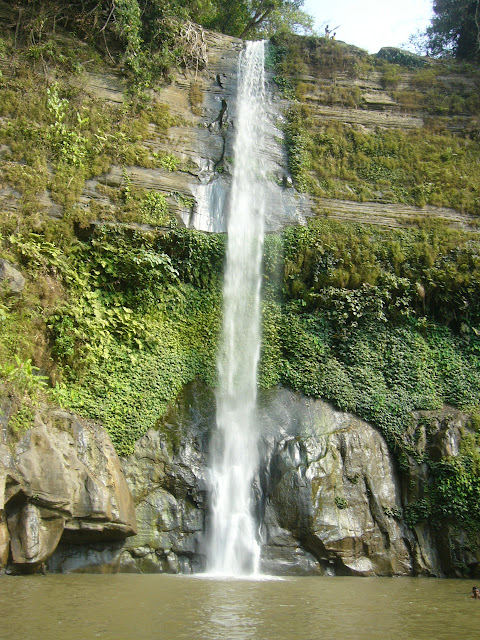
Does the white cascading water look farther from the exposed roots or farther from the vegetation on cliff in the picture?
the exposed roots

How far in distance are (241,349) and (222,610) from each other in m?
7.74

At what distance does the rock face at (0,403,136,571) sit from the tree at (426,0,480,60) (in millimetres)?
18020

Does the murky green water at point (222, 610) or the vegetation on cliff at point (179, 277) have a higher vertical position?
the vegetation on cliff at point (179, 277)

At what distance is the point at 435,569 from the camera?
10812 millimetres

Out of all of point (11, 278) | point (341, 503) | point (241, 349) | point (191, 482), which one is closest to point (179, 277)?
point (241, 349)

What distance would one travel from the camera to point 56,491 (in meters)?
8.42

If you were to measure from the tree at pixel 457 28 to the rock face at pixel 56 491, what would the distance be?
18020mm

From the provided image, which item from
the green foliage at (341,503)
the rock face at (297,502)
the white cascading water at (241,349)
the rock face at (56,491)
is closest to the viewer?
the rock face at (56,491)

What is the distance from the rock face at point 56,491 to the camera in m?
8.03

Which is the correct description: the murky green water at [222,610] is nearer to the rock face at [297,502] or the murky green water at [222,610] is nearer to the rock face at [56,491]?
the rock face at [56,491]

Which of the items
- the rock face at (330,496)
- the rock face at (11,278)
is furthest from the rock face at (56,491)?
the rock face at (330,496)

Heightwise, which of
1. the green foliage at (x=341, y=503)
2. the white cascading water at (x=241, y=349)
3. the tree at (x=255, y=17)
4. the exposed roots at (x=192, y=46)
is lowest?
the green foliage at (x=341, y=503)

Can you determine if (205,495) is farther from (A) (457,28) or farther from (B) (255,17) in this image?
(B) (255,17)

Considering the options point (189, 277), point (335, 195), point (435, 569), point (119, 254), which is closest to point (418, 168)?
point (335, 195)
